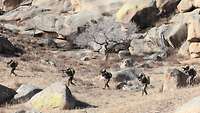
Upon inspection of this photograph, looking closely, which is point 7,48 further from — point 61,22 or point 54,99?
point 54,99

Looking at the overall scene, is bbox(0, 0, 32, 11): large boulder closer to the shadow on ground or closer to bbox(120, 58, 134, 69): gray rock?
bbox(120, 58, 134, 69): gray rock

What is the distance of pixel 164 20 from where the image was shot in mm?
57500

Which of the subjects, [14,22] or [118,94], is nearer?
[118,94]

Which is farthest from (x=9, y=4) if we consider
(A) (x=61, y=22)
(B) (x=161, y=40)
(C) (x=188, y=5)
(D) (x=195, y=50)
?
(D) (x=195, y=50)

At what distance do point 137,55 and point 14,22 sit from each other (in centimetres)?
1699

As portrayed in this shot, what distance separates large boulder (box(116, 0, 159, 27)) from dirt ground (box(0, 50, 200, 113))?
5.51 meters

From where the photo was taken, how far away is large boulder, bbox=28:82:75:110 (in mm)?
26172

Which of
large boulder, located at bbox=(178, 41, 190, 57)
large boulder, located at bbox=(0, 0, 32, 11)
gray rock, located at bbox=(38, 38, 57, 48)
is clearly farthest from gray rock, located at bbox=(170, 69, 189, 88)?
large boulder, located at bbox=(0, 0, 32, 11)

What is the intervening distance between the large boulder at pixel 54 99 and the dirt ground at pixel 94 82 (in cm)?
54

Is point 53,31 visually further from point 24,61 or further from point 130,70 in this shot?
point 130,70

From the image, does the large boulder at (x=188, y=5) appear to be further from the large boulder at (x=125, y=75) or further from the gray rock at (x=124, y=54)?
the large boulder at (x=125, y=75)

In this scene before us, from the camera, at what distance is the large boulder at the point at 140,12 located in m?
57.2

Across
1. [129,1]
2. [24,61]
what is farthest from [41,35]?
[24,61]

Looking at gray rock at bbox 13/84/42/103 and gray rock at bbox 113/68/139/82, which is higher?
gray rock at bbox 13/84/42/103
